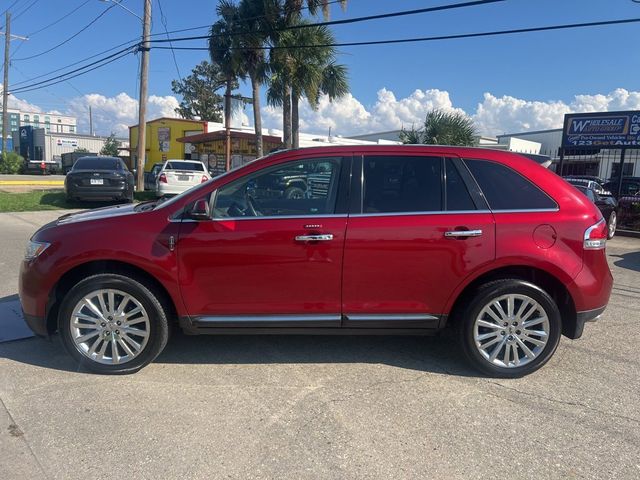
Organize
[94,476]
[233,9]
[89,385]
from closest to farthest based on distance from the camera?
[94,476] < [89,385] < [233,9]

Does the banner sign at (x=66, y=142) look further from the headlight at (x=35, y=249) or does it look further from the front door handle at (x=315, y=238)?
the front door handle at (x=315, y=238)

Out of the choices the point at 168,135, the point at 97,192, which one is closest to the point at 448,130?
the point at 97,192

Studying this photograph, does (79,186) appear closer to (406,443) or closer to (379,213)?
(379,213)

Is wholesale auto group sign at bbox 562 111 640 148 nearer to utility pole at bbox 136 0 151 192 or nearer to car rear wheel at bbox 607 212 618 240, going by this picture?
car rear wheel at bbox 607 212 618 240

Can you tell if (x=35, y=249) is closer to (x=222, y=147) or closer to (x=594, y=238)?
(x=594, y=238)

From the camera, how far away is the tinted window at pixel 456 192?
12.6ft

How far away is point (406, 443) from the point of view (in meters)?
3.01

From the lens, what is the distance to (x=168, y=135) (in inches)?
1635

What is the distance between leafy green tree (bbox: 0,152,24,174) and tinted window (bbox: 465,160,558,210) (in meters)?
46.8

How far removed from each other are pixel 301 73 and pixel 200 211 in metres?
15.8

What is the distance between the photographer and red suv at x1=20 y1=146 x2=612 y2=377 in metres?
3.74

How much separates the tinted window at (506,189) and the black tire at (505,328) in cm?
59

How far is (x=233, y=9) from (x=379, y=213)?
1847 cm

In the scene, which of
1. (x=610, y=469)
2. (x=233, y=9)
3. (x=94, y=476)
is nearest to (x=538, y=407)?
(x=610, y=469)
